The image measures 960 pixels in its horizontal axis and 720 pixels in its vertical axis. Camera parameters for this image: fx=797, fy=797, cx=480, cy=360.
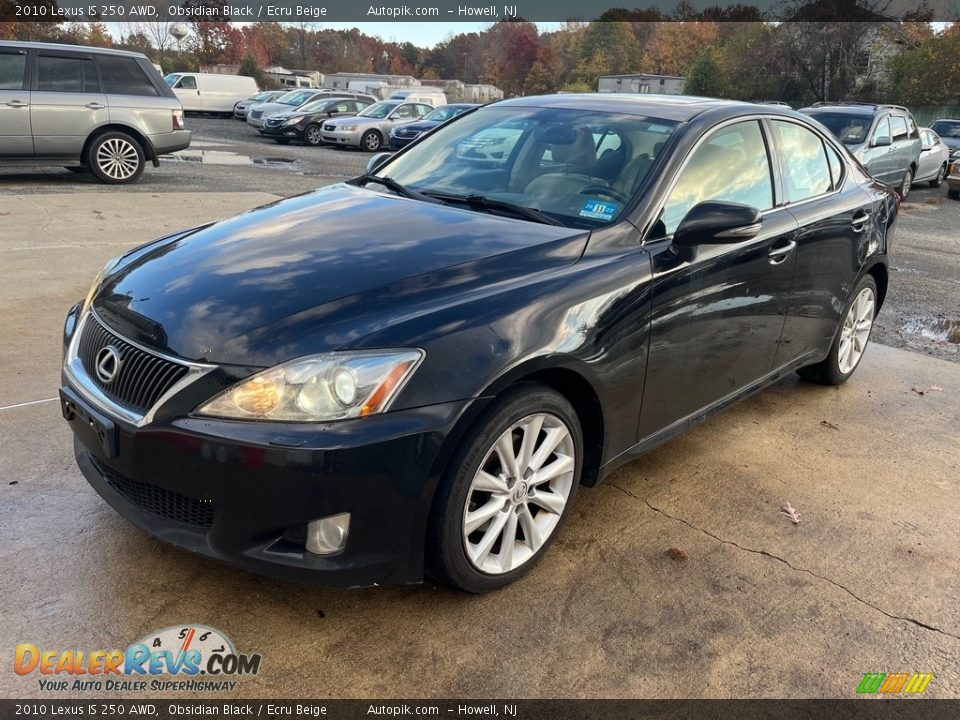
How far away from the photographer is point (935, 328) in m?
6.59

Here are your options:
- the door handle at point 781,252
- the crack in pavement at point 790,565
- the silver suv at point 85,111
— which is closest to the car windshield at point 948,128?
the silver suv at point 85,111

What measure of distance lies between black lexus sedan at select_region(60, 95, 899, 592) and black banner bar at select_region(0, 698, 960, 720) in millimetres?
378

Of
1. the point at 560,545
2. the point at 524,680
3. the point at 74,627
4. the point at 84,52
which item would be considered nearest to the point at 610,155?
the point at 560,545

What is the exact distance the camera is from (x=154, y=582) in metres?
2.72

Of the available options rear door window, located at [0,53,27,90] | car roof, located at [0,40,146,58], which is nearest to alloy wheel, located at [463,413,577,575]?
car roof, located at [0,40,146,58]

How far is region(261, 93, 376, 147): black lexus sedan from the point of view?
2175 centimetres

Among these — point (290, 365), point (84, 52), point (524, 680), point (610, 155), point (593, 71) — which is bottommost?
point (524, 680)

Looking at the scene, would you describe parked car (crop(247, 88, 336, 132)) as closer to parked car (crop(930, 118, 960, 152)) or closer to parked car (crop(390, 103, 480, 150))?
parked car (crop(390, 103, 480, 150))

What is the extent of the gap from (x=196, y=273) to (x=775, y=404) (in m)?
3.45

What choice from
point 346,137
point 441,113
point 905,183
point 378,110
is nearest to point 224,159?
point 346,137

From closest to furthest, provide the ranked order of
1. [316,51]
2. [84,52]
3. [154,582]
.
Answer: [154,582] → [84,52] → [316,51]

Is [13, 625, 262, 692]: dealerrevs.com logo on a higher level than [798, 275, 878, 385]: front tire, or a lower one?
lower

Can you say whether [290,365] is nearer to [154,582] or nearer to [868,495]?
[154,582]

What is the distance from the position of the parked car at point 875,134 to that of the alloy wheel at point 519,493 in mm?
10170
